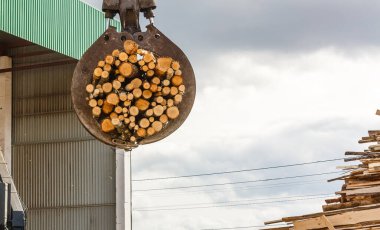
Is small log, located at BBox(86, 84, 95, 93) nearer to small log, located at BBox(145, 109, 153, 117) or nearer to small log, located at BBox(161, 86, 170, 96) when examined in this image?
small log, located at BBox(145, 109, 153, 117)

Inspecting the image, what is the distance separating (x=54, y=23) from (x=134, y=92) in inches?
608

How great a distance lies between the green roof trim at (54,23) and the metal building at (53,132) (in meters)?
0.03

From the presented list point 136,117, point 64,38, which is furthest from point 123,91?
point 64,38

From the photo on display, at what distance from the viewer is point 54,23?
25.3 meters

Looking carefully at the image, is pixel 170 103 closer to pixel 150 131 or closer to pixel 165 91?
pixel 165 91

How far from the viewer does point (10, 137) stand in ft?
91.5

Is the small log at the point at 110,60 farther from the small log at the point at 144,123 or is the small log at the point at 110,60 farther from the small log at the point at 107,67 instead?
the small log at the point at 144,123

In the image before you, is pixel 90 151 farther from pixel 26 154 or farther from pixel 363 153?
pixel 363 153

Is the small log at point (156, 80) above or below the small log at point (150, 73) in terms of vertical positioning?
below

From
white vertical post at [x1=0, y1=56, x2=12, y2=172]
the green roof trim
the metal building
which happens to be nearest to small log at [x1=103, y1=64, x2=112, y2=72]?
the green roof trim

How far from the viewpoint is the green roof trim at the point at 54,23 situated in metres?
24.2

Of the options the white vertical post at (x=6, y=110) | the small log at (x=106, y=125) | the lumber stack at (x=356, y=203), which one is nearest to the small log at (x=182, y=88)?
the small log at (x=106, y=125)

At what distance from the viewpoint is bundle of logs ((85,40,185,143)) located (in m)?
10.4

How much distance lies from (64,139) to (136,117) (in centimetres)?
1725
